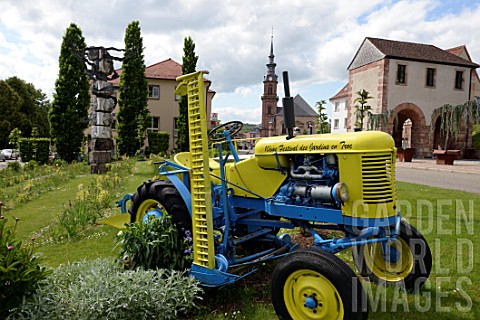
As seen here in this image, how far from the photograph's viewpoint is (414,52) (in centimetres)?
2608

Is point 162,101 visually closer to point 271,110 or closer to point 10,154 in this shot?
point 10,154

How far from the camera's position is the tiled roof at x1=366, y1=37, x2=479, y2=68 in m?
25.2

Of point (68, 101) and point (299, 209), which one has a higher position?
point (68, 101)

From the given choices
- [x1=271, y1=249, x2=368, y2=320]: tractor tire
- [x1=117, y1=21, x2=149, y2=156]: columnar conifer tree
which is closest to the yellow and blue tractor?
[x1=271, y1=249, x2=368, y2=320]: tractor tire

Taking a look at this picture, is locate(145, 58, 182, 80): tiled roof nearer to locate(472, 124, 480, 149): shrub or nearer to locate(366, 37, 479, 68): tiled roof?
locate(366, 37, 479, 68): tiled roof

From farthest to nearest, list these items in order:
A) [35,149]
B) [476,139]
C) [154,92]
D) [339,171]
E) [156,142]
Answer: [154,92]
[476,139]
[156,142]
[35,149]
[339,171]

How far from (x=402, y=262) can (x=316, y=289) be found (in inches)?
57.7

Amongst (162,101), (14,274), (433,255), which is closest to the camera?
(14,274)

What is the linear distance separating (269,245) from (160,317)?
66.7 inches

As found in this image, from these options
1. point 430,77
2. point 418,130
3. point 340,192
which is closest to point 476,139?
point 418,130

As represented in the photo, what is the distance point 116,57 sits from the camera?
1353cm

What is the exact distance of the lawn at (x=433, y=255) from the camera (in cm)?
315

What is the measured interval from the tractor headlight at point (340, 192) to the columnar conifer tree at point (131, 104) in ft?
71.4

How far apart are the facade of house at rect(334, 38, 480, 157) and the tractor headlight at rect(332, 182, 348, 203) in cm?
2323
